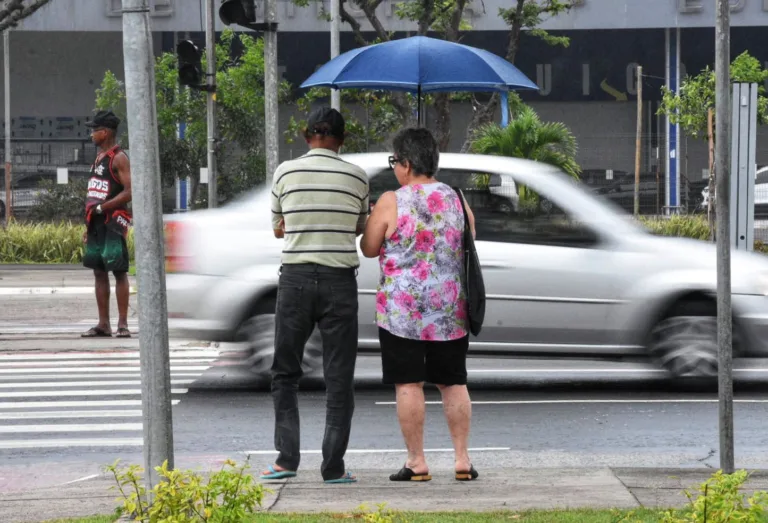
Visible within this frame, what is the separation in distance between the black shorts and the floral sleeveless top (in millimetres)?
60

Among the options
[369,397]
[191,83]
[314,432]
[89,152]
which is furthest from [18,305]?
[89,152]

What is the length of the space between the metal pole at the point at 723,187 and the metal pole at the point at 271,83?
12056 mm

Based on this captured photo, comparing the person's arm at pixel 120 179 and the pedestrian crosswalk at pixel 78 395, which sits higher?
the person's arm at pixel 120 179

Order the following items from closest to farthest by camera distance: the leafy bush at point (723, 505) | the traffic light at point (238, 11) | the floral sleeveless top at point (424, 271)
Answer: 1. the leafy bush at point (723, 505)
2. the floral sleeveless top at point (424, 271)
3. the traffic light at point (238, 11)

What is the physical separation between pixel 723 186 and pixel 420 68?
197 inches

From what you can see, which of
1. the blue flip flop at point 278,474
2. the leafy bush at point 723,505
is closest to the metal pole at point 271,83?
the blue flip flop at point 278,474

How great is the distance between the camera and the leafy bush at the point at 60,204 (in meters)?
34.9

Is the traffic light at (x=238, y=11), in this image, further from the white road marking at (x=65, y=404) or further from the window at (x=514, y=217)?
the white road marking at (x=65, y=404)

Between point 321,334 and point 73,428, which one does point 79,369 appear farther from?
point 321,334

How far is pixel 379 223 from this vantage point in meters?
6.62

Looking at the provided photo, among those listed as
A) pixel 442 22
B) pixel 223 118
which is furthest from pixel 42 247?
pixel 442 22

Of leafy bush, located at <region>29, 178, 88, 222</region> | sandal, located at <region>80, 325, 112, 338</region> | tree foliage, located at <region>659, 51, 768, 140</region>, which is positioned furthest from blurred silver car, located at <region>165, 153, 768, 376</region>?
leafy bush, located at <region>29, 178, 88, 222</region>

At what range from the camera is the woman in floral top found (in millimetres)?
6547

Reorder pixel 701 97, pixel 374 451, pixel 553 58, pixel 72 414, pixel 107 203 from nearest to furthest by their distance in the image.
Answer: pixel 374 451 < pixel 72 414 < pixel 107 203 < pixel 701 97 < pixel 553 58
